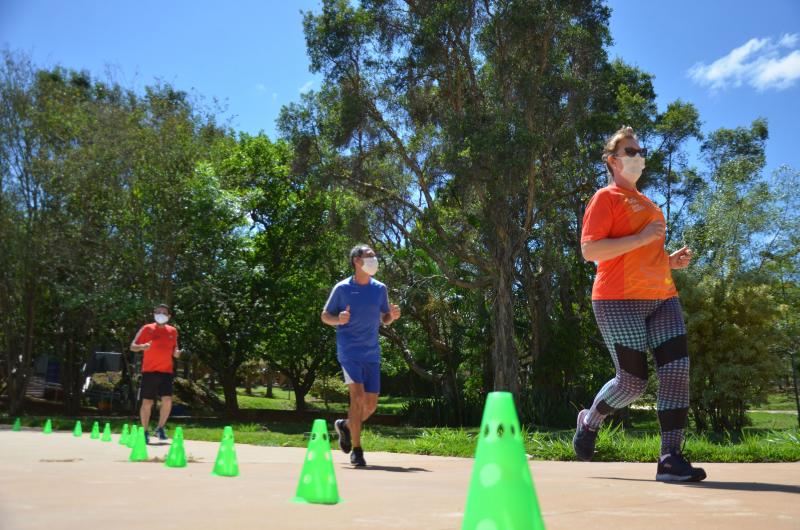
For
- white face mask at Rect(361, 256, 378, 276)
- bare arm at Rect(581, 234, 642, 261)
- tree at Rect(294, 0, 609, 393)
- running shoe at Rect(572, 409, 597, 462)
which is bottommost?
running shoe at Rect(572, 409, 597, 462)

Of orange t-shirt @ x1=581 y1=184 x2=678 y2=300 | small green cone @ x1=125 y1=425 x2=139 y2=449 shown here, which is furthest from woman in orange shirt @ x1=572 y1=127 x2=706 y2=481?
small green cone @ x1=125 y1=425 x2=139 y2=449

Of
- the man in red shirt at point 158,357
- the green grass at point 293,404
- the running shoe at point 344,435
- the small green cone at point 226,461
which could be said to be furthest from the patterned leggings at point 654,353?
the green grass at point 293,404

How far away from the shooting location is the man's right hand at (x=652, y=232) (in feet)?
14.2

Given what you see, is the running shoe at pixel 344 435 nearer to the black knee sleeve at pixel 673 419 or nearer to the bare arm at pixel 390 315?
the bare arm at pixel 390 315

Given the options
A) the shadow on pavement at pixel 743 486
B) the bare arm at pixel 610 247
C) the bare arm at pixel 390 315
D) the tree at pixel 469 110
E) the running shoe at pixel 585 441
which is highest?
the tree at pixel 469 110

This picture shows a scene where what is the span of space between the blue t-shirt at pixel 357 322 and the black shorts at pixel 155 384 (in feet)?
15.5

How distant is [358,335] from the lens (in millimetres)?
6539

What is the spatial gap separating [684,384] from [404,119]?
16818 mm

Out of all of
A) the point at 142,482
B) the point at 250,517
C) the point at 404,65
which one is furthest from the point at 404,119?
the point at 250,517

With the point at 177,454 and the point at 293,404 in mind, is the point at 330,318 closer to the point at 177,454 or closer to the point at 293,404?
the point at 177,454

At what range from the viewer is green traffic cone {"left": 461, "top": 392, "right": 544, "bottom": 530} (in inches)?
85.7

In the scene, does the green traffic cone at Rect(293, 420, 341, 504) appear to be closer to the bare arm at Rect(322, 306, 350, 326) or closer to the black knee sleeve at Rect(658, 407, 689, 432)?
the black knee sleeve at Rect(658, 407, 689, 432)

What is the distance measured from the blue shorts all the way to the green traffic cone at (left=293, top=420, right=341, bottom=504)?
7.86 feet

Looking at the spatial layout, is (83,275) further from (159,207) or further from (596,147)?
(596,147)
